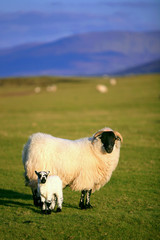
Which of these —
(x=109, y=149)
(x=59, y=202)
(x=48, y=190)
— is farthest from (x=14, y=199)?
(x=109, y=149)

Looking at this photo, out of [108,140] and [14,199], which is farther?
[14,199]

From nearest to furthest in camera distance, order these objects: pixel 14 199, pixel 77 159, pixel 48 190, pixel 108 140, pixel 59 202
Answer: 1. pixel 48 190
2. pixel 59 202
3. pixel 108 140
4. pixel 77 159
5. pixel 14 199

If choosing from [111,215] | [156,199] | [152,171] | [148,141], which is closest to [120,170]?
[152,171]

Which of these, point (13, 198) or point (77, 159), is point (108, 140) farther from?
point (13, 198)

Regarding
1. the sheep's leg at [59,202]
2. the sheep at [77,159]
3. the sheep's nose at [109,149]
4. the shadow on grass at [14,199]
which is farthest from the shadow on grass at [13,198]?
the sheep's nose at [109,149]

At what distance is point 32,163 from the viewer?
7438 mm

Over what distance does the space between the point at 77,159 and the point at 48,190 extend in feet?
4.32

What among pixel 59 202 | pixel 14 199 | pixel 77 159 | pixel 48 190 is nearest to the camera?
pixel 48 190

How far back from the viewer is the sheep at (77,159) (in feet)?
24.5

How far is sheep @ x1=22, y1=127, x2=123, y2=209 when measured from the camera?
24.5 feet

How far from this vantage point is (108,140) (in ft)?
24.9

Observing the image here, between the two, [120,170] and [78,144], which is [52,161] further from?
[120,170]

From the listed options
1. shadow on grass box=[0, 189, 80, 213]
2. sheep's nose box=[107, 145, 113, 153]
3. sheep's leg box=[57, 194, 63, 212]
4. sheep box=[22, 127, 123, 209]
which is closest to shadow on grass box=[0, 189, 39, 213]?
shadow on grass box=[0, 189, 80, 213]

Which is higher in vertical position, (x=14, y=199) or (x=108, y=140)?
(x=108, y=140)
